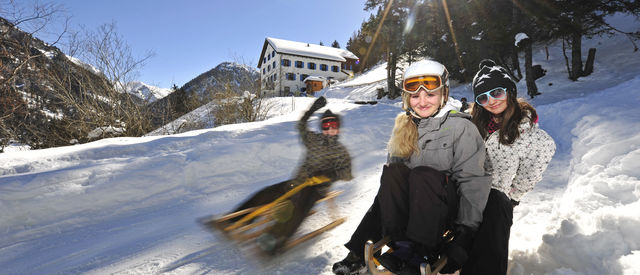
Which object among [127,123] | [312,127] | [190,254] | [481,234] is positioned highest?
[127,123]

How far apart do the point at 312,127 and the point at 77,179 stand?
353cm

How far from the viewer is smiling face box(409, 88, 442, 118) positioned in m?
1.91

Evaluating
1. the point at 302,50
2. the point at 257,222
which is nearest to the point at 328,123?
the point at 257,222

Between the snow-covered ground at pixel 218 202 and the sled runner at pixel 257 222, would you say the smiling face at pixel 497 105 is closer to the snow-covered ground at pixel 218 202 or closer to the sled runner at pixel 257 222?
the snow-covered ground at pixel 218 202

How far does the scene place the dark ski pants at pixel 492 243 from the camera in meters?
1.48

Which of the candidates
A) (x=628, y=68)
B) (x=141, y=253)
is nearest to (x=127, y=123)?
(x=141, y=253)

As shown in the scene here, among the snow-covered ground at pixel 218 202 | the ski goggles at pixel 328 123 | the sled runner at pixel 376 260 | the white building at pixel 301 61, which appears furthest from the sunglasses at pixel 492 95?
the white building at pixel 301 61

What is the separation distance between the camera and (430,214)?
1547 millimetres

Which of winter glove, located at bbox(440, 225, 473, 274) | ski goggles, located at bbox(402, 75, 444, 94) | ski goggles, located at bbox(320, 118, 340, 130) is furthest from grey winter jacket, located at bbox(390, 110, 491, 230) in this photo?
ski goggles, located at bbox(320, 118, 340, 130)

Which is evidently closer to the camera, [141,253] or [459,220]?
[459,220]

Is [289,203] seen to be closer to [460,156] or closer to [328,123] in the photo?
[328,123]

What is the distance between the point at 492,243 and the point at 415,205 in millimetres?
484

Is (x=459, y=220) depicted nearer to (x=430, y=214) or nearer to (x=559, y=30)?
(x=430, y=214)

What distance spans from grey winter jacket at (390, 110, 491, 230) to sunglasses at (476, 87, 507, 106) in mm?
496
